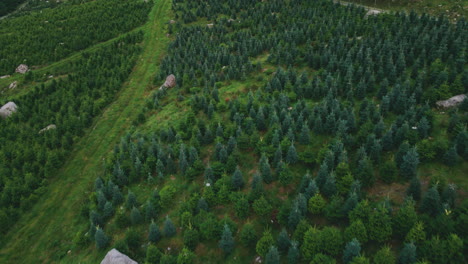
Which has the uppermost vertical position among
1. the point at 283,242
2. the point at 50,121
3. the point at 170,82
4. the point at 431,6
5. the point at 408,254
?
the point at 431,6

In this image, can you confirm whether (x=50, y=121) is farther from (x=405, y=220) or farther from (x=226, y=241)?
(x=405, y=220)

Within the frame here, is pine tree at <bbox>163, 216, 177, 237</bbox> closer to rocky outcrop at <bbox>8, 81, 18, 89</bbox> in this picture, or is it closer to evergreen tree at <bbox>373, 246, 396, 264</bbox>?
evergreen tree at <bbox>373, 246, 396, 264</bbox>

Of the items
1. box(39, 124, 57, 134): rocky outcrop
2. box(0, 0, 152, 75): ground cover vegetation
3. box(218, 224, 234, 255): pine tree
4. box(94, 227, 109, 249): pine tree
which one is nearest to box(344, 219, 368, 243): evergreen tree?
box(218, 224, 234, 255): pine tree

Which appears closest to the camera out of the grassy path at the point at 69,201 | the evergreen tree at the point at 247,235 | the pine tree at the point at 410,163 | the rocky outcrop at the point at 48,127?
the evergreen tree at the point at 247,235

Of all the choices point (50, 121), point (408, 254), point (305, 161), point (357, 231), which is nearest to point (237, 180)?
point (305, 161)

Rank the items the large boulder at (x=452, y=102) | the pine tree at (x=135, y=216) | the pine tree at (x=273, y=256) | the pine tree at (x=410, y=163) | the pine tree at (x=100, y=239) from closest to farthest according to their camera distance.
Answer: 1. the pine tree at (x=273, y=256)
2. the pine tree at (x=410, y=163)
3. the pine tree at (x=100, y=239)
4. the pine tree at (x=135, y=216)
5. the large boulder at (x=452, y=102)

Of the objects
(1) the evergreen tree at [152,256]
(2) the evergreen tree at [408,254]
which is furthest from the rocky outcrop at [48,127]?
(2) the evergreen tree at [408,254]

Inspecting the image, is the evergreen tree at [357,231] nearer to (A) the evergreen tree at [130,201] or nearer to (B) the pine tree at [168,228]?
(B) the pine tree at [168,228]
